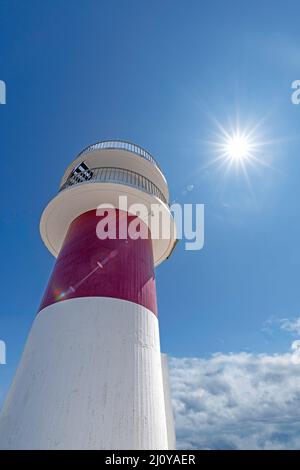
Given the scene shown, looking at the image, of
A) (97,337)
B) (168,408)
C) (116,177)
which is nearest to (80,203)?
(116,177)

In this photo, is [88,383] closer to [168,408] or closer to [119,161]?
[168,408]

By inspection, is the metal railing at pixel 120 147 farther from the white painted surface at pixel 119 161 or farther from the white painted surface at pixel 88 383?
the white painted surface at pixel 88 383

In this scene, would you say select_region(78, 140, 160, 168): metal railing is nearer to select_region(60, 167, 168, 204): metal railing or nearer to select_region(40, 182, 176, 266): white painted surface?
select_region(60, 167, 168, 204): metal railing

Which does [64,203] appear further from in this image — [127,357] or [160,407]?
[160,407]

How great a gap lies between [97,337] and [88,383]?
0.75 metres

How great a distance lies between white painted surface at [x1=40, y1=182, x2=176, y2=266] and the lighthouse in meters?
0.03

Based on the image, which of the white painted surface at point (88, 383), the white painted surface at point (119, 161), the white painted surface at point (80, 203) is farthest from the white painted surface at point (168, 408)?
the white painted surface at point (119, 161)

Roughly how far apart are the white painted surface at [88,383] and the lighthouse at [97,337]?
15mm

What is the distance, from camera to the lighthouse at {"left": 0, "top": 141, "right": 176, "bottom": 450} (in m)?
4.19

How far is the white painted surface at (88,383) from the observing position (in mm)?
4105

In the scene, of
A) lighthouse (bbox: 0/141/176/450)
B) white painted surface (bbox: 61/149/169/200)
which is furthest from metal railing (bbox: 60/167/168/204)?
white painted surface (bbox: 61/149/169/200)

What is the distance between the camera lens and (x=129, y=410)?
172 inches
